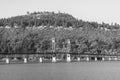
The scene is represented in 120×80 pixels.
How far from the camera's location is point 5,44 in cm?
18925

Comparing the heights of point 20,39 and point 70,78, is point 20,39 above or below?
above

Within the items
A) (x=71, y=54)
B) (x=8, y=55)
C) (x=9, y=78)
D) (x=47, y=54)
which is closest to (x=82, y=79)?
(x=9, y=78)

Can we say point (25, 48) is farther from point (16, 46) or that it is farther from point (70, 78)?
point (70, 78)

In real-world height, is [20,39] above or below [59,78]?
above

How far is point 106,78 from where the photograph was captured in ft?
271

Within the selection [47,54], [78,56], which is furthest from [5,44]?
[78,56]

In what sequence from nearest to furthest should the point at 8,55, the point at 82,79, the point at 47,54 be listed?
the point at 82,79 < the point at 8,55 < the point at 47,54

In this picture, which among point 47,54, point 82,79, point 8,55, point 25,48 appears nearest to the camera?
point 82,79

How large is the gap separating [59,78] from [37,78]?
13.6 ft

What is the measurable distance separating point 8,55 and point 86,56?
48599mm

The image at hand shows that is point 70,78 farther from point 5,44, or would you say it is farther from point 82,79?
point 5,44

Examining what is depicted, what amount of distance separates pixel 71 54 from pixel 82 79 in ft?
374

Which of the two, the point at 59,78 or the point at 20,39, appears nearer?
the point at 59,78

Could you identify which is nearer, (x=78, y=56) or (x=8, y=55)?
(x=8, y=55)
